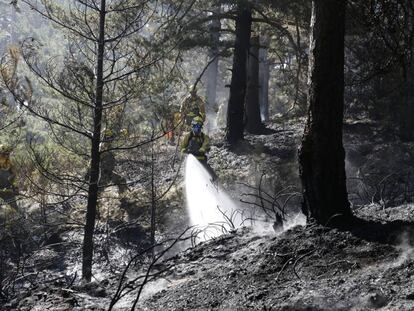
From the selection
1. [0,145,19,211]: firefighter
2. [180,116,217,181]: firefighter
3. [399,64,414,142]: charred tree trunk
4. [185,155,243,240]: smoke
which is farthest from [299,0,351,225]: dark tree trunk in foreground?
[0,145,19,211]: firefighter

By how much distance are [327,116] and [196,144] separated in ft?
28.4

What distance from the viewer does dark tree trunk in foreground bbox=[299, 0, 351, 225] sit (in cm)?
511

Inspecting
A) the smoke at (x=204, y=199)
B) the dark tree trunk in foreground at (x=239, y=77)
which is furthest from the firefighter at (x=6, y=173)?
the dark tree trunk in foreground at (x=239, y=77)

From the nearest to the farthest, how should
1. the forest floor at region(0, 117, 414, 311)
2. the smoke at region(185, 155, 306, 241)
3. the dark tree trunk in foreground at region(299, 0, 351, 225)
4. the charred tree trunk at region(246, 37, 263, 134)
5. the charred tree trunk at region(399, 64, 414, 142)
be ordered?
1. the forest floor at region(0, 117, 414, 311)
2. the dark tree trunk in foreground at region(299, 0, 351, 225)
3. the smoke at region(185, 155, 306, 241)
4. the charred tree trunk at region(399, 64, 414, 142)
5. the charred tree trunk at region(246, 37, 263, 134)

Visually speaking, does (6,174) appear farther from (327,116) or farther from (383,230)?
(383,230)

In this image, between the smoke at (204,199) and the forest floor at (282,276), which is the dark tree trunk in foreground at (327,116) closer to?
the forest floor at (282,276)

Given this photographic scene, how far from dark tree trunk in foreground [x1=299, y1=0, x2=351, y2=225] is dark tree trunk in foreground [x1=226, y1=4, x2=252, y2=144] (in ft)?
34.4

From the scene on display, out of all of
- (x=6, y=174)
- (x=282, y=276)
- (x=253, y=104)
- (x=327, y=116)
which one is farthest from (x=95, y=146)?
(x=253, y=104)

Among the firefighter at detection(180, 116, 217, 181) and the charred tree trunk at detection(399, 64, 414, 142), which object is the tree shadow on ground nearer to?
the firefighter at detection(180, 116, 217, 181)

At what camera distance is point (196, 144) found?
13.6 m

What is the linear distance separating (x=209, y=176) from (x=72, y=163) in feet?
12.2

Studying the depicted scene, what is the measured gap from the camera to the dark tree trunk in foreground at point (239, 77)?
51.1ft

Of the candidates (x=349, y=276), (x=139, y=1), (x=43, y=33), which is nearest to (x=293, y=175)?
(x=139, y=1)

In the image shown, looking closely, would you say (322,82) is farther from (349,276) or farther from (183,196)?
(183,196)
